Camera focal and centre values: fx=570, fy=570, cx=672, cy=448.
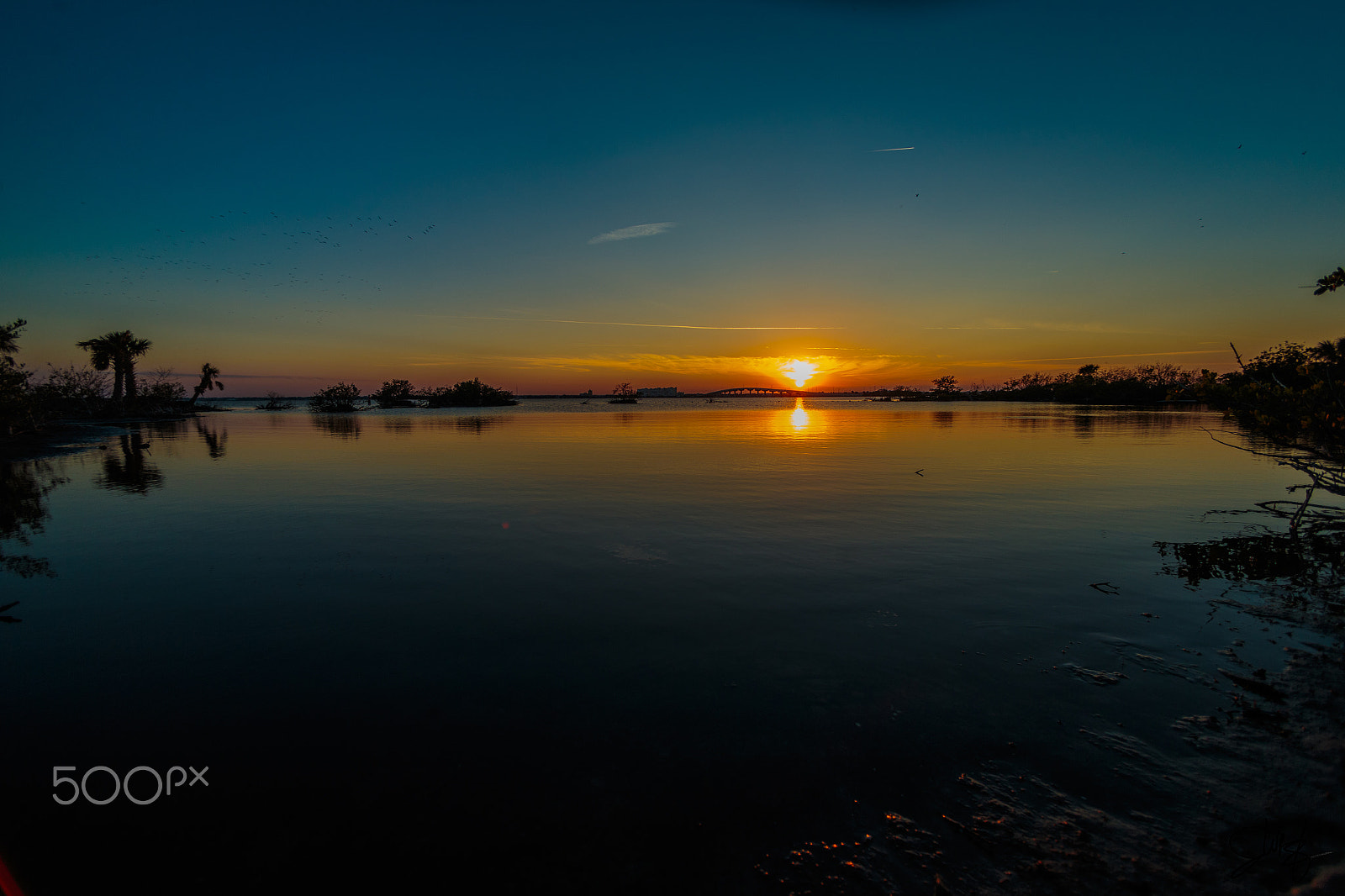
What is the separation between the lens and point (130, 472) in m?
22.7

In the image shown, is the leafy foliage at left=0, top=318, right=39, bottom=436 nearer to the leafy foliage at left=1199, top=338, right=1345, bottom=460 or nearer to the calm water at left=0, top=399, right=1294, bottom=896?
the calm water at left=0, top=399, right=1294, bottom=896

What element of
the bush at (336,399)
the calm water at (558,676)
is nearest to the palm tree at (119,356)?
the bush at (336,399)

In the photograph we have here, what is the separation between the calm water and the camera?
4191 mm

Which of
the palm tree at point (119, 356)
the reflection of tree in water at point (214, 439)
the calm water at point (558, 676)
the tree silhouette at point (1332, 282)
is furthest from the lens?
the palm tree at point (119, 356)

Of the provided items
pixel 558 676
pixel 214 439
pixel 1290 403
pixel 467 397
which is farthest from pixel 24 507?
pixel 467 397

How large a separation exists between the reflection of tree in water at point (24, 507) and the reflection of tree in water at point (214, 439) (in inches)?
232

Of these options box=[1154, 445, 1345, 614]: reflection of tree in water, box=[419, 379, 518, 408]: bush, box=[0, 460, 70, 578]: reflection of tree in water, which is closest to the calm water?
box=[0, 460, 70, 578]: reflection of tree in water

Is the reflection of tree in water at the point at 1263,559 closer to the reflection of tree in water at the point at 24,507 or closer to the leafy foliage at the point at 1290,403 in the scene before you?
the leafy foliage at the point at 1290,403

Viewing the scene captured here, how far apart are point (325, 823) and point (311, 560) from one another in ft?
25.7

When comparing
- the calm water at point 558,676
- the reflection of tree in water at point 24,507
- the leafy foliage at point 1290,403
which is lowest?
the calm water at point 558,676

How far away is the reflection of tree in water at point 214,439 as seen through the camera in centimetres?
2950

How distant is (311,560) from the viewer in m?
10.8

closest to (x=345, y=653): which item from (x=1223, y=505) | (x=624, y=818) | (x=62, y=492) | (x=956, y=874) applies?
(x=624, y=818)

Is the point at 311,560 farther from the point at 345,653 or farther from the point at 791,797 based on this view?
the point at 791,797
